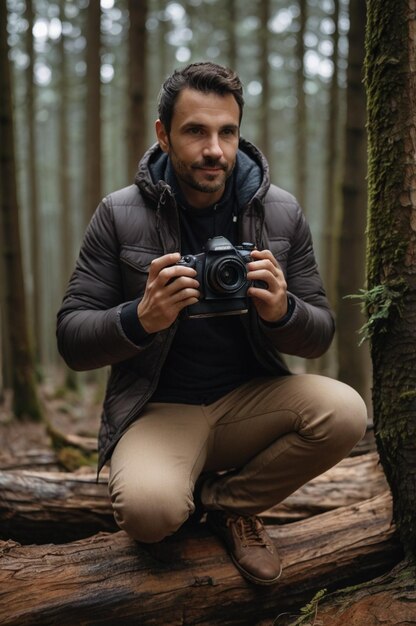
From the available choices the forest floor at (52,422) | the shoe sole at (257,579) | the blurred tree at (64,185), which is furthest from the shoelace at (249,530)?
the blurred tree at (64,185)

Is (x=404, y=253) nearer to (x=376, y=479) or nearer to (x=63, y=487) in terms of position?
(x=376, y=479)

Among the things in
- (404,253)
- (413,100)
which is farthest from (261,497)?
(413,100)

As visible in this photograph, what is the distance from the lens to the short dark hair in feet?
10.5

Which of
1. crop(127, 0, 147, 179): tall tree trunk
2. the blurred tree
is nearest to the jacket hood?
crop(127, 0, 147, 179): tall tree trunk

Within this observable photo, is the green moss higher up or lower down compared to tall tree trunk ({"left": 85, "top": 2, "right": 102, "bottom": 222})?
lower down

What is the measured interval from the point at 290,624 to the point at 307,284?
5.62 ft

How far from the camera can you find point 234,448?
3.32 meters

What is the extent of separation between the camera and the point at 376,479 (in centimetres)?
393

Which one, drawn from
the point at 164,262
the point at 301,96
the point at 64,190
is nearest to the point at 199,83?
the point at 164,262

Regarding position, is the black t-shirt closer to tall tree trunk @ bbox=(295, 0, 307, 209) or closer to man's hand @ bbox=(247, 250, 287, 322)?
man's hand @ bbox=(247, 250, 287, 322)

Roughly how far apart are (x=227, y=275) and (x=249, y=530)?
1.37 metres

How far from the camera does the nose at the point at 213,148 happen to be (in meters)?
3.16

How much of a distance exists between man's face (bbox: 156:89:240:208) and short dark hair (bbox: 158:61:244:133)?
30 millimetres

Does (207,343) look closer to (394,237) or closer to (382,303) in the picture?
(382,303)
